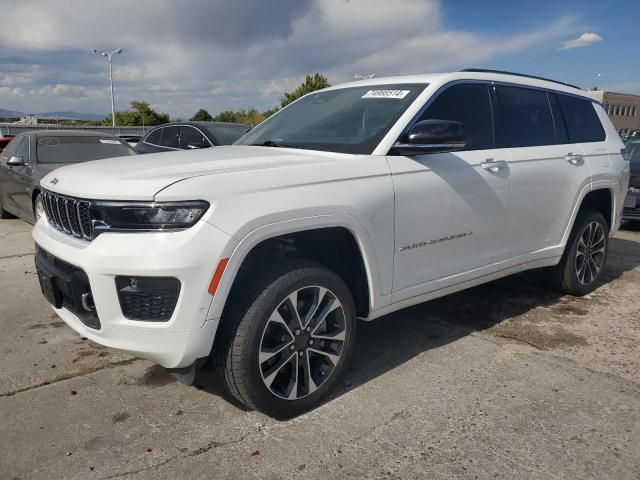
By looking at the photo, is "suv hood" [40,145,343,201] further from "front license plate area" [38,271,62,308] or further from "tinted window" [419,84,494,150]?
"tinted window" [419,84,494,150]

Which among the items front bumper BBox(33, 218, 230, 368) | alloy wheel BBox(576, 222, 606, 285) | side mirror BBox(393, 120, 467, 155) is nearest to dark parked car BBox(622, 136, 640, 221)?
alloy wheel BBox(576, 222, 606, 285)

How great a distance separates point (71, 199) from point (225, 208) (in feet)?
2.96

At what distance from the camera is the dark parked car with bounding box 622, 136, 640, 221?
8289 millimetres

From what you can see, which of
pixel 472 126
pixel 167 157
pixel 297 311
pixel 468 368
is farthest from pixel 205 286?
pixel 472 126

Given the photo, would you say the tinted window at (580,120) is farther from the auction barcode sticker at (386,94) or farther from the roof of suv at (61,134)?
the roof of suv at (61,134)

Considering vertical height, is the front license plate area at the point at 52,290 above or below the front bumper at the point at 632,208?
above

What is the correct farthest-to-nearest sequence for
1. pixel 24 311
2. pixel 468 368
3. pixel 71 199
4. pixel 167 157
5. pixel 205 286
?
pixel 24 311
pixel 468 368
pixel 167 157
pixel 71 199
pixel 205 286

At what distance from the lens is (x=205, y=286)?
239 centimetres

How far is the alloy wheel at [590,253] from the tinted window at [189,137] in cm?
568

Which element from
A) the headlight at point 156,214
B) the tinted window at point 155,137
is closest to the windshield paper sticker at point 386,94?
the headlight at point 156,214

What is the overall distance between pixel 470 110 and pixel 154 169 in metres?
2.28

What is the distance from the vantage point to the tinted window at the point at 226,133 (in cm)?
820

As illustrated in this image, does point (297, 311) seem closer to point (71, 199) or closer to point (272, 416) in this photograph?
point (272, 416)

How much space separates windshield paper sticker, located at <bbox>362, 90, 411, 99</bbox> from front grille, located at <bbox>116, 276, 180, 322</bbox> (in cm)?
200
